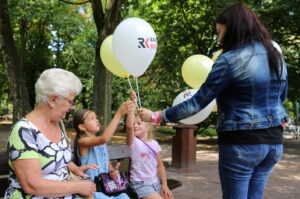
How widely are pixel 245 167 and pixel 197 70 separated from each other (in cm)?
269

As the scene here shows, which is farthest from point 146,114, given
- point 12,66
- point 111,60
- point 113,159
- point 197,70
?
point 12,66

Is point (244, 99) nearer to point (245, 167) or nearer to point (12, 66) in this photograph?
point (245, 167)

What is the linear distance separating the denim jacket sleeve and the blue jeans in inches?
12.2

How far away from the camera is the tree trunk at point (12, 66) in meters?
7.89

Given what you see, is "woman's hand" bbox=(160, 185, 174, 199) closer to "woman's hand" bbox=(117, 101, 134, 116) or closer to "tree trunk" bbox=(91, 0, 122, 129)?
"woman's hand" bbox=(117, 101, 134, 116)

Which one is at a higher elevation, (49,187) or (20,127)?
(20,127)

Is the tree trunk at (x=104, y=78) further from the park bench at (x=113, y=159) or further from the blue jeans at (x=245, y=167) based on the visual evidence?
the blue jeans at (x=245, y=167)

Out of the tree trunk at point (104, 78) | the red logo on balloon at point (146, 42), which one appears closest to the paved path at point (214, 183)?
the tree trunk at point (104, 78)

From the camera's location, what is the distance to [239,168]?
192cm

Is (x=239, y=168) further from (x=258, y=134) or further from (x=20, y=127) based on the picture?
(x=20, y=127)

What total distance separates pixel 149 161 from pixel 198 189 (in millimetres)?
2498

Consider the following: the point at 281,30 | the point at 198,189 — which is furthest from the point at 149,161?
the point at 281,30

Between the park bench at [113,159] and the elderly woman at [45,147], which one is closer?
the elderly woman at [45,147]

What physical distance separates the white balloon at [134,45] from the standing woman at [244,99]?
4.33ft
